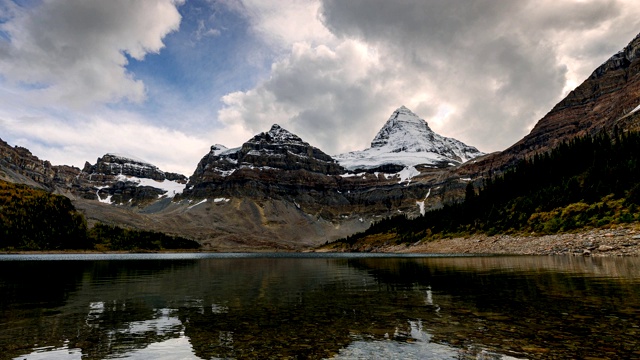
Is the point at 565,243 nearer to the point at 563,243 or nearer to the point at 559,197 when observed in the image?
the point at 563,243

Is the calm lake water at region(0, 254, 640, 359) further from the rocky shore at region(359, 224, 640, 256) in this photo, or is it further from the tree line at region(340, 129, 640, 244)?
the tree line at region(340, 129, 640, 244)

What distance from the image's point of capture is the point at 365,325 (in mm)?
17109

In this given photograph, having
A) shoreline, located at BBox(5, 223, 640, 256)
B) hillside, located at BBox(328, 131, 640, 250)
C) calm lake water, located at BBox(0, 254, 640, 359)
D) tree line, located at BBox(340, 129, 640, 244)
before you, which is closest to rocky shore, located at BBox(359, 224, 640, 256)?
shoreline, located at BBox(5, 223, 640, 256)

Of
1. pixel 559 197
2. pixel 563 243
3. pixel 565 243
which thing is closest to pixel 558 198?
pixel 559 197

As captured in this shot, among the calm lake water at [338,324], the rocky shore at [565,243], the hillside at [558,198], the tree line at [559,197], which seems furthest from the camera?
the tree line at [559,197]

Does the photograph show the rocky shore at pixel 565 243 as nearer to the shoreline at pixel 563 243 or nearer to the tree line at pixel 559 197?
the shoreline at pixel 563 243

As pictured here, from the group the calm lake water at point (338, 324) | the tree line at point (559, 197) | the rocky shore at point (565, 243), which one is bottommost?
the calm lake water at point (338, 324)

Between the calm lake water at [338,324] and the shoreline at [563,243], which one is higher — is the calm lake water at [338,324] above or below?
below

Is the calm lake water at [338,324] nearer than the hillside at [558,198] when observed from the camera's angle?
Yes

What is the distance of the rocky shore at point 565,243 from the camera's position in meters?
63.8

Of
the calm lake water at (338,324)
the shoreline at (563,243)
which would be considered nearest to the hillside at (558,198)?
the shoreline at (563,243)

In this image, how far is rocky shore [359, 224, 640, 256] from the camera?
63781 mm

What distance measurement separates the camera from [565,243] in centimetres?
7788

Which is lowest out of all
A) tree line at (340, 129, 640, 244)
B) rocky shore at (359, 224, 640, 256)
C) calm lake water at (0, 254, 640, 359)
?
calm lake water at (0, 254, 640, 359)
